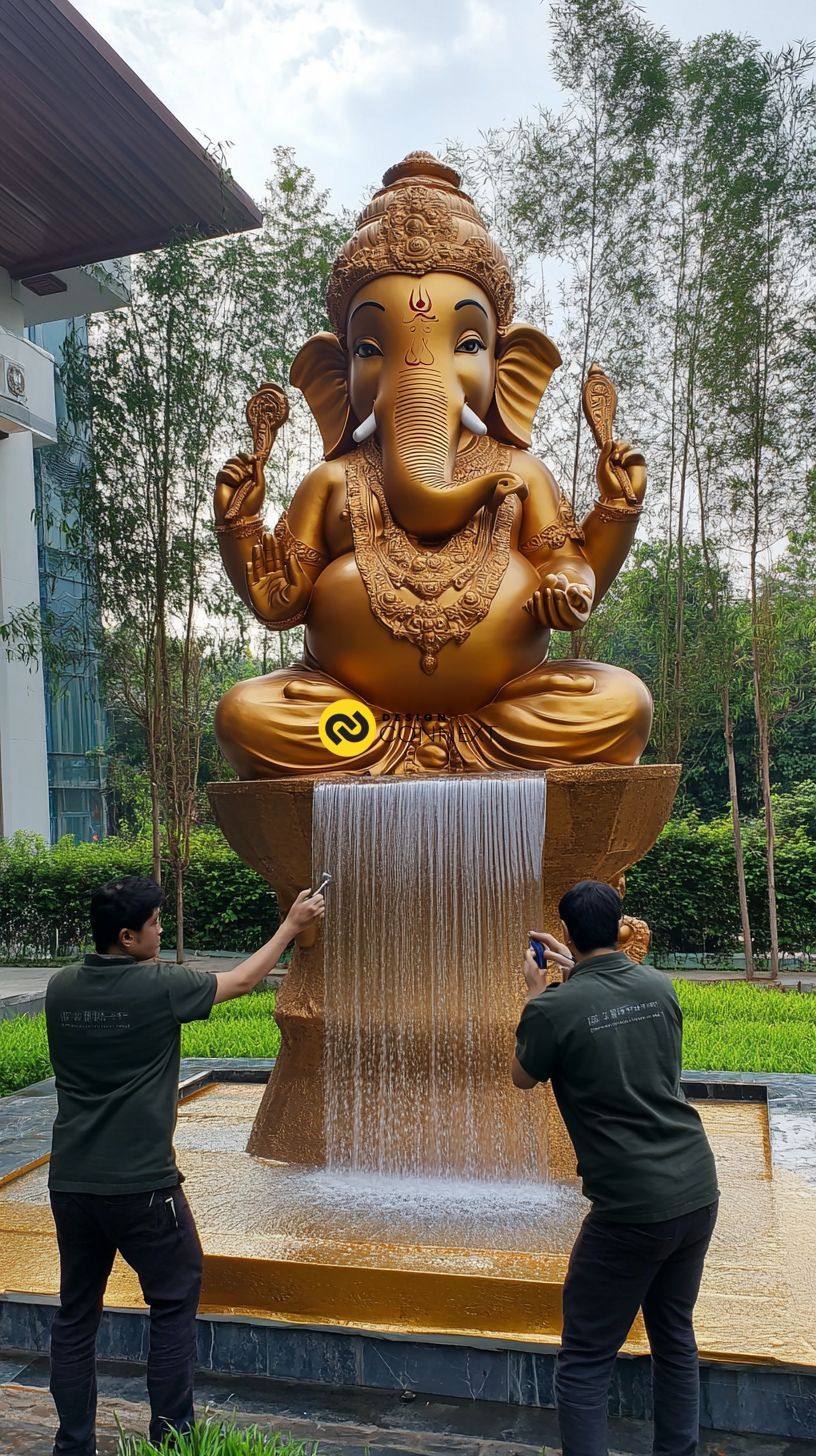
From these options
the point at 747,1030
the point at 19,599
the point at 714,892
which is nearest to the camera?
the point at 747,1030

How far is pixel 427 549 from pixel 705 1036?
3.30m

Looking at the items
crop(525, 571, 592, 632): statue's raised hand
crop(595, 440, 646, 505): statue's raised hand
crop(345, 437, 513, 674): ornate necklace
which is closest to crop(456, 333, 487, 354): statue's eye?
crop(345, 437, 513, 674): ornate necklace

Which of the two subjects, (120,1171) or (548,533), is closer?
(120,1171)

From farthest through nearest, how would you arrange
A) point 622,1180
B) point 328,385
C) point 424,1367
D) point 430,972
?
point 328,385
point 430,972
point 424,1367
point 622,1180

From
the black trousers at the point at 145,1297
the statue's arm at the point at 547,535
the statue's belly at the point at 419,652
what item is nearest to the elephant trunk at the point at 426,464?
the statue's arm at the point at 547,535

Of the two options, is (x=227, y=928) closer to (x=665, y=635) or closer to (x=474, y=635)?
(x=665, y=635)

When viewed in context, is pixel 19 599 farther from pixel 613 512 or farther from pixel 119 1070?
pixel 119 1070

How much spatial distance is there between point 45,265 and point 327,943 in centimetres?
1222

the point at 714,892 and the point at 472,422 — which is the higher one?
the point at 472,422

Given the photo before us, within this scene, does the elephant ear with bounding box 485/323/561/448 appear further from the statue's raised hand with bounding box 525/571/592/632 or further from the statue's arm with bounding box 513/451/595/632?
the statue's raised hand with bounding box 525/571/592/632

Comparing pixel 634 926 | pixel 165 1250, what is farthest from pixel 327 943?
pixel 165 1250

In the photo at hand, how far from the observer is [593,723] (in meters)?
3.89

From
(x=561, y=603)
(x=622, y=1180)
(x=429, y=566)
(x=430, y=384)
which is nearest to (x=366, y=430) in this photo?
(x=430, y=384)

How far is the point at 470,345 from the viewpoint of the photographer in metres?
4.31
